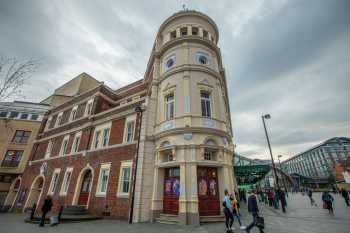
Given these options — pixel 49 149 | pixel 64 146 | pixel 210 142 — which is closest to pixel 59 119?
pixel 49 149

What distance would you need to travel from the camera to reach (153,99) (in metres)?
15.8

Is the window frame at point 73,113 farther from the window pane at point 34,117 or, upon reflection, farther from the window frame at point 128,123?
the window pane at point 34,117

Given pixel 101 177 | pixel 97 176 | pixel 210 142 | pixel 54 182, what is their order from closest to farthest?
pixel 210 142
pixel 101 177
pixel 97 176
pixel 54 182

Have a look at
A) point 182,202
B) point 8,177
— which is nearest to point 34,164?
point 8,177

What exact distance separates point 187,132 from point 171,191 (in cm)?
448

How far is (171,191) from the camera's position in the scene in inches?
482

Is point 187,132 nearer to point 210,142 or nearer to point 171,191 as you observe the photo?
point 210,142

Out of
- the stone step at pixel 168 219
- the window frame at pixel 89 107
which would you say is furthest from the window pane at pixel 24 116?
the stone step at pixel 168 219

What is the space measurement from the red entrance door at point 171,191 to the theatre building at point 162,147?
63mm

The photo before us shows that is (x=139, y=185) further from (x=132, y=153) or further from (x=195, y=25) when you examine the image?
(x=195, y=25)

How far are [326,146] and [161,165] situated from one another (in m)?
124

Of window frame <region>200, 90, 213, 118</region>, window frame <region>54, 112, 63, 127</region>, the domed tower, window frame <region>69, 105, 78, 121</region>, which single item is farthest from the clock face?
window frame <region>54, 112, 63, 127</region>

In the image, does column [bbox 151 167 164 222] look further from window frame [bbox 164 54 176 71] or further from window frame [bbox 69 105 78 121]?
window frame [bbox 69 105 78 121]

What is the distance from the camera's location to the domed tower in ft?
37.6
